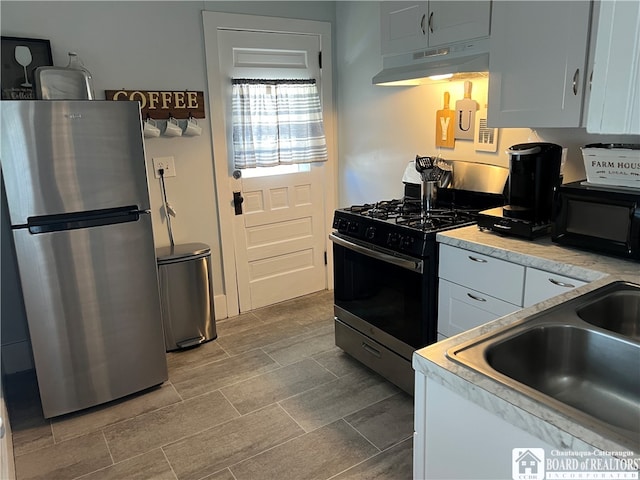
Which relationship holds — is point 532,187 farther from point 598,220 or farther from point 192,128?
point 192,128

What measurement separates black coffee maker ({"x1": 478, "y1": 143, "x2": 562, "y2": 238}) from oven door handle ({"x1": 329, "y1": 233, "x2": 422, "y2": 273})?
1.29ft

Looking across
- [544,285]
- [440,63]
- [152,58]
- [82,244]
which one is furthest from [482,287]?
[152,58]

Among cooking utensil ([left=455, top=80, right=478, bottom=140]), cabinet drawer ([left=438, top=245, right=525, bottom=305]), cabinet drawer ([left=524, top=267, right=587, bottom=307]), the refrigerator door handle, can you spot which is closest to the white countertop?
cabinet drawer ([left=524, top=267, right=587, bottom=307])

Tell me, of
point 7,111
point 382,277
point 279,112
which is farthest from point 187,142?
point 382,277

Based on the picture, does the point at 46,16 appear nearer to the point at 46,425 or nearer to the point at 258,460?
the point at 46,425

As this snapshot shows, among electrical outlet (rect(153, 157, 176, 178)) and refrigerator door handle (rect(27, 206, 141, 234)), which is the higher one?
electrical outlet (rect(153, 157, 176, 178))

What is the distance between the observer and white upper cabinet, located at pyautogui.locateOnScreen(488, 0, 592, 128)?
1966mm

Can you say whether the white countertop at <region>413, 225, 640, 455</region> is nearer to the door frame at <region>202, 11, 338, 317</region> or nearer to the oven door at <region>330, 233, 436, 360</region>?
the oven door at <region>330, 233, 436, 360</region>

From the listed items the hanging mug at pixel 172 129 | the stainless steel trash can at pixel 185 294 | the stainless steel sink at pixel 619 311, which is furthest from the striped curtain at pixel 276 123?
the stainless steel sink at pixel 619 311

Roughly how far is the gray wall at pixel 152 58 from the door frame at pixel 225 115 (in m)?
0.04

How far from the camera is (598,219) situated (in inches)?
75.0

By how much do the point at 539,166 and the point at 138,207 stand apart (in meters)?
1.96

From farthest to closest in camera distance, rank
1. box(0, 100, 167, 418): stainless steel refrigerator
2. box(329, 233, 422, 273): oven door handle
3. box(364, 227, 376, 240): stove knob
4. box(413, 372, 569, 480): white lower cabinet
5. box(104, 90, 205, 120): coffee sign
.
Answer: box(104, 90, 205, 120): coffee sign, box(364, 227, 376, 240): stove knob, box(329, 233, 422, 273): oven door handle, box(0, 100, 167, 418): stainless steel refrigerator, box(413, 372, 569, 480): white lower cabinet

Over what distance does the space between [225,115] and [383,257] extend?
5.64ft
